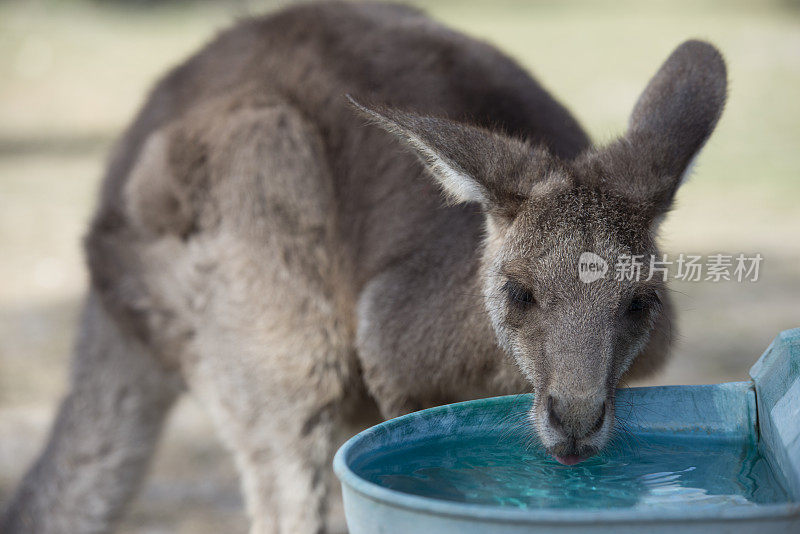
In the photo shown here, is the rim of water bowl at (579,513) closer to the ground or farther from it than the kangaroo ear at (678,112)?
closer to the ground

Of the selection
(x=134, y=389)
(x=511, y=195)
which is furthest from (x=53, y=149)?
(x=511, y=195)

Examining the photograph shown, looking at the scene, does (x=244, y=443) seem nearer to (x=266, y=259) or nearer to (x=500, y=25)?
(x=266, y=259)

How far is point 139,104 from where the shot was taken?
14.7 feet

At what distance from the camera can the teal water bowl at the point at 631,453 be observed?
209 centimetres

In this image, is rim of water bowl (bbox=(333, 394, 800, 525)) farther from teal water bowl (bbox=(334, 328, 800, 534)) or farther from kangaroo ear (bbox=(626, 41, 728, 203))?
kangaroo ear (bbox=(626, 41, 728, 203))

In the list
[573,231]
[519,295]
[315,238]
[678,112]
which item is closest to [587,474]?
[519,295]

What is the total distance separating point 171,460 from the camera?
495 centimetres

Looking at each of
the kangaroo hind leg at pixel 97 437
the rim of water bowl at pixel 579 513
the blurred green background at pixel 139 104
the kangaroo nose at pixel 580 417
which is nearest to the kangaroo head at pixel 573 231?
the kangaroo nose at pixel 580 417

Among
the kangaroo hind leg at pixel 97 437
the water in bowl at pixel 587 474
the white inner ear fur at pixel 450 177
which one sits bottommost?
the kangaroo hind leg at pixel 97 437

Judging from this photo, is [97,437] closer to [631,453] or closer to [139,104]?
[139,104]

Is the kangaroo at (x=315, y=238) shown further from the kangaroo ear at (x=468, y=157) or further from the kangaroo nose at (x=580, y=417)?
the kangaroo nose at (x=580, y=417)

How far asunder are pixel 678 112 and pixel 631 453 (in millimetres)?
1009

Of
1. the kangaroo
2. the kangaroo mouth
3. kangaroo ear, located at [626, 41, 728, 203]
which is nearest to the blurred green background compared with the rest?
kangaroo ear, located at [626, 41, 728, 203]

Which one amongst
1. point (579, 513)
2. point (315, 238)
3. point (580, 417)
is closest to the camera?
point (579, 513)
